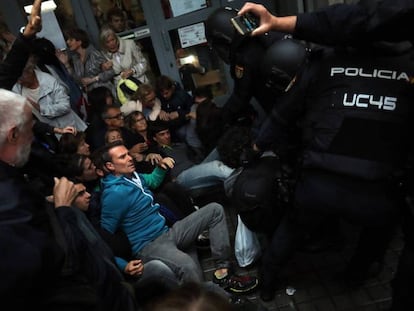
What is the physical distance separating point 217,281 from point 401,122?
5.15ft

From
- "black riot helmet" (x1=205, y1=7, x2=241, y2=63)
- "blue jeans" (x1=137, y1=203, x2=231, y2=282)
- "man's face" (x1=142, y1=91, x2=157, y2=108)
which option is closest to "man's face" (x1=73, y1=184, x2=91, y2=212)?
"blue jeans" (x1=137, y1=203, x2=231, y2=282)

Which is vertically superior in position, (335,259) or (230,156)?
(230,156)

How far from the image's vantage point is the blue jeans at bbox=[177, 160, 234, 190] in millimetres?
2814

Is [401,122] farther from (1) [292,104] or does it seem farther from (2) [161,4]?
(2) [161,4]

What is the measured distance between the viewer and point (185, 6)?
450 centimetres

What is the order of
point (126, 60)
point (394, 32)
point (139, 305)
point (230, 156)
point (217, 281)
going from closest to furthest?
point (394, 32) → point (139, 305) → point (217, 281) → point (230, 156) → point (126, 60)

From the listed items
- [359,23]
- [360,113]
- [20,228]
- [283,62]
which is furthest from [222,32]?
[20,228]

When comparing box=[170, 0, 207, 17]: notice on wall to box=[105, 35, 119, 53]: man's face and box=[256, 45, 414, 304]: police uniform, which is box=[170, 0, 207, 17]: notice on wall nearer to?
box=[105, 35, 119, 53]: man's face

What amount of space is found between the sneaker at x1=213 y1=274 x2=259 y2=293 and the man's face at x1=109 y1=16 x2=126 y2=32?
11.1ft

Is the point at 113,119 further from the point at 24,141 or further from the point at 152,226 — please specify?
the point at 24,141

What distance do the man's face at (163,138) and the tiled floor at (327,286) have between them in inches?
53.8

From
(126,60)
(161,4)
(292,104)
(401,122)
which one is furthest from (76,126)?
(401,122)

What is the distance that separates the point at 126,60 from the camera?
4297 mm

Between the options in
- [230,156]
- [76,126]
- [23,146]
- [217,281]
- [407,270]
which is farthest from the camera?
[76,126]
